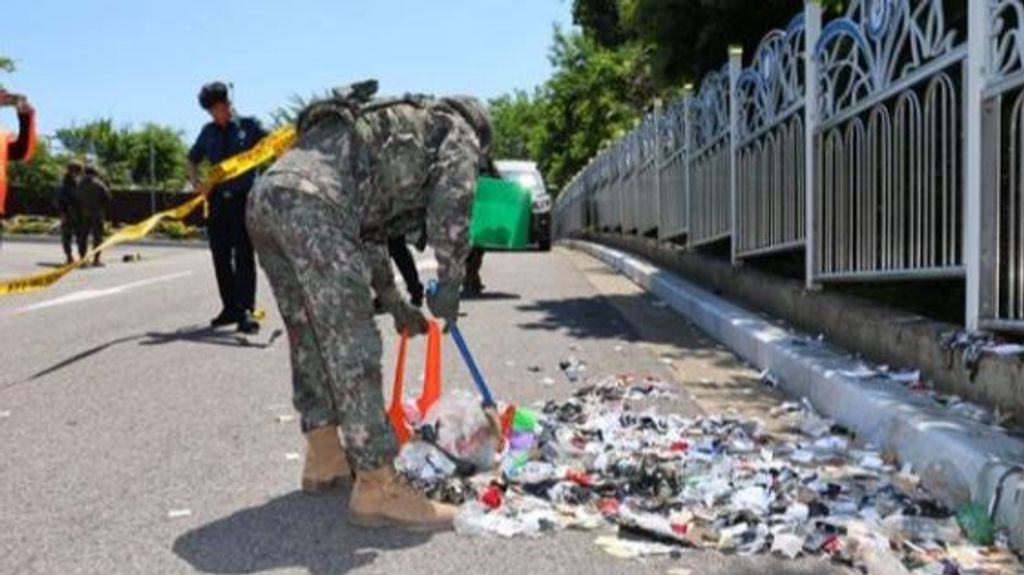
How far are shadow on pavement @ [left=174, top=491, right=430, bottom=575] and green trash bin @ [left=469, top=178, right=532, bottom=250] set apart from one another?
231 cm

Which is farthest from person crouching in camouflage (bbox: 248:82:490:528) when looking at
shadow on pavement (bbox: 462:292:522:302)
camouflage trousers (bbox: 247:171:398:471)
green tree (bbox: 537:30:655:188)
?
green tree (bbox: 537:30:655:188)

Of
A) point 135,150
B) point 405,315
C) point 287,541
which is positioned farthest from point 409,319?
point 135,150

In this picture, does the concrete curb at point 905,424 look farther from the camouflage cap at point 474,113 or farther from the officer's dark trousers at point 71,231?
the officer's dark trousers at point 71,231

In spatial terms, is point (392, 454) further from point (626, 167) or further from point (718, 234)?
point (626, 167)

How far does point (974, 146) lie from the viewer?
5.25 m

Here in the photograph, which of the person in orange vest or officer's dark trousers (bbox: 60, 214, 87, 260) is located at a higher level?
the person in orange vest

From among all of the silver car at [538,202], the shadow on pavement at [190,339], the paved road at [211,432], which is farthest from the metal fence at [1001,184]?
the silver car at [538,202]

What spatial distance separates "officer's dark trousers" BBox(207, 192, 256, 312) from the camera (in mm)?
9414

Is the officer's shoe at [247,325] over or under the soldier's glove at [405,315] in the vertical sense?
under

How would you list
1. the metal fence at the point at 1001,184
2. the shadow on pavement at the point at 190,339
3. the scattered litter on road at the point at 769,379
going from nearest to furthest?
1. the metal fence at the point at 1001,184
2. the scattered litter on road at the point at 769,379
3. the shadow on pavement at the point at 190,339

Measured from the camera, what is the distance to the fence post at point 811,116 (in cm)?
782

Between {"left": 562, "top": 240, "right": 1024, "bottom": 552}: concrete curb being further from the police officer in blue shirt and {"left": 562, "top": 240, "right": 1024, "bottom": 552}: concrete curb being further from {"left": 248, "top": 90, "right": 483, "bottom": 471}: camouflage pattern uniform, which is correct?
the police officer in blue shirt

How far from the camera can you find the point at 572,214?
32531 mm

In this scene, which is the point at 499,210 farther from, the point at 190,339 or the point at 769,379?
the point at 190,339
